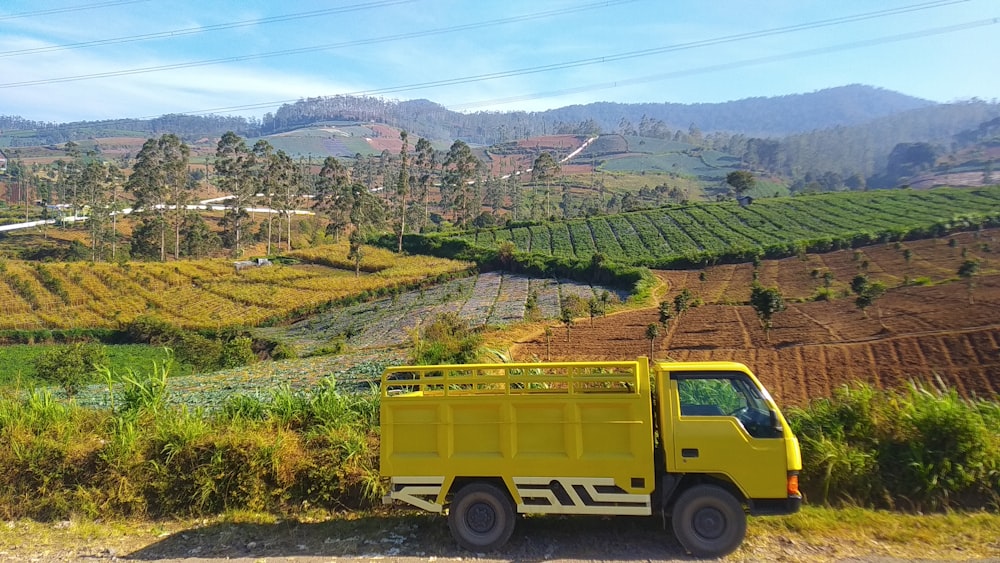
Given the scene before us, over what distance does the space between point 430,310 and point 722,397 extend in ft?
114

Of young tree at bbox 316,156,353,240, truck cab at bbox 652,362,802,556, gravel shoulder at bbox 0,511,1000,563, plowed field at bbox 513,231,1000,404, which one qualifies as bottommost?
plowed field at bbox 513,231,1000,404

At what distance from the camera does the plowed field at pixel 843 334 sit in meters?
17.1

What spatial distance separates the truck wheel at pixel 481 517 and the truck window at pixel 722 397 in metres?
1.87

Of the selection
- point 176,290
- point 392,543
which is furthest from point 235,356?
point 392,543

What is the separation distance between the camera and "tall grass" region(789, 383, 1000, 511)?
244 inches

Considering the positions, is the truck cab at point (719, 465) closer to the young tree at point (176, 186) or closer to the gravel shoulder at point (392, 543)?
the gravel shoulder at point (392, 543)

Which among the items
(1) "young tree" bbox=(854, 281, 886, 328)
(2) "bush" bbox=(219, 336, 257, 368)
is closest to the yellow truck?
(1) "young tree" bbox=(854, 281, 886, 328)

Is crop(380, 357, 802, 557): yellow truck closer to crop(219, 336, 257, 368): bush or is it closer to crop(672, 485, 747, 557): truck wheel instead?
crop(672, 485, 747, 557): truck wheel

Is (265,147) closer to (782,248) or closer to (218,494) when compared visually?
(782,248)

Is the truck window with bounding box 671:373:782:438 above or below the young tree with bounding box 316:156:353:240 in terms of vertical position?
below

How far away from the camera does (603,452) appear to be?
5406 mm

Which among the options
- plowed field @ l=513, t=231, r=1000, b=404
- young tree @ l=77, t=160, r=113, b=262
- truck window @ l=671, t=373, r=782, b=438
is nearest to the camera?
truck window @ l=671, t=373, r=782, b=438

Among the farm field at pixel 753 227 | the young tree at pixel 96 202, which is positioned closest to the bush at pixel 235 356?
the farm field at pixel 753 227

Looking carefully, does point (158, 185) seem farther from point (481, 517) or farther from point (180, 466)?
point (481, 517)
